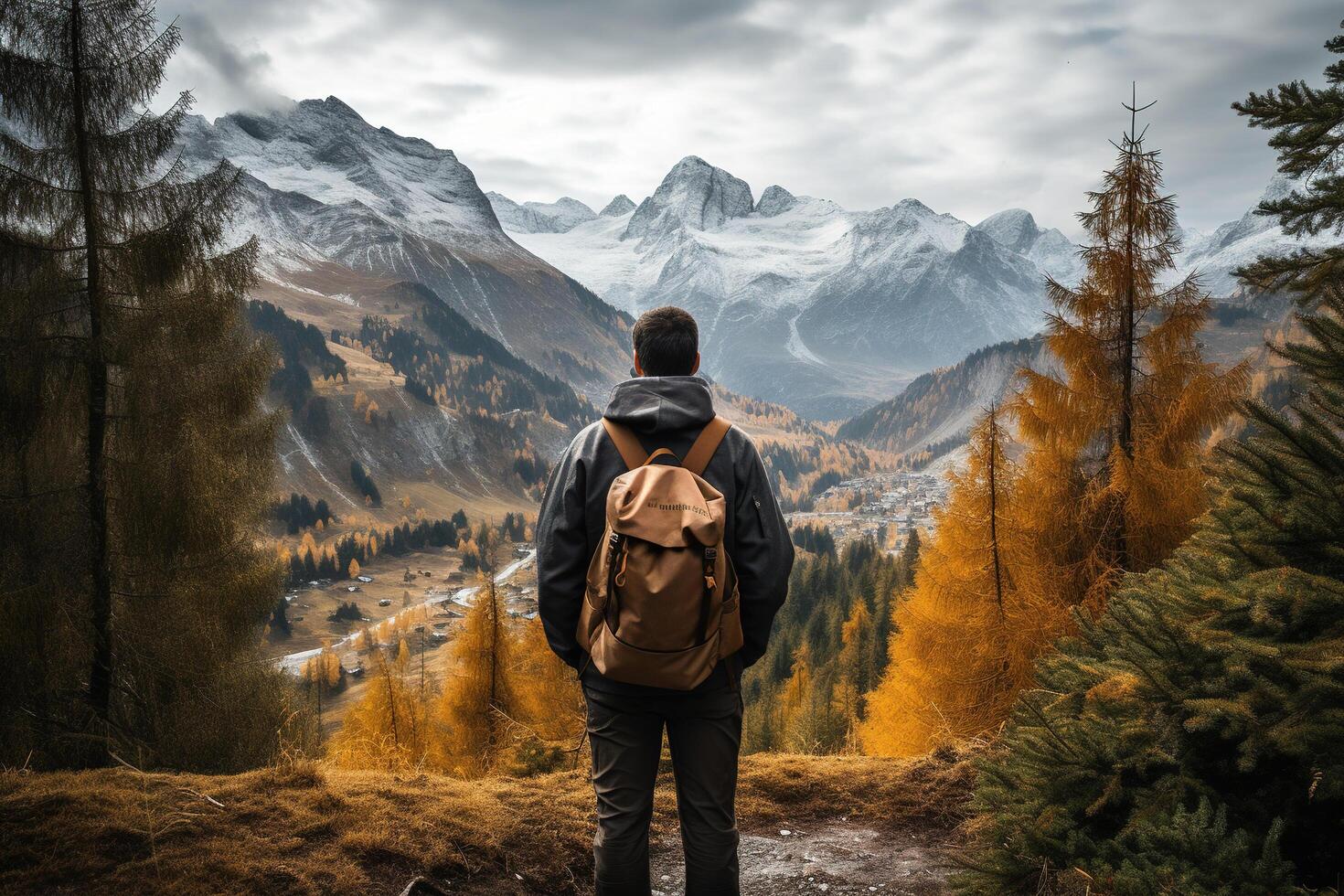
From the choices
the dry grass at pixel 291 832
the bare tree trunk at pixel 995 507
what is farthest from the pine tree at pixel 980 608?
the dry grass at pixel 291 832

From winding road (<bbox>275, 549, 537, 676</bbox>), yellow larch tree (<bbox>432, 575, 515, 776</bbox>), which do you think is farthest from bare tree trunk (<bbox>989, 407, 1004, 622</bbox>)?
winding road (<bbox>275, 549, 537, 676</bbox>)

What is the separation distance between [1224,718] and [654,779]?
9.33ft

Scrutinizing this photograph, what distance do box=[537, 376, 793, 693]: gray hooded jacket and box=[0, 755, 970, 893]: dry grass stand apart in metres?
2.45

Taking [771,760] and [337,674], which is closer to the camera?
[771,760]

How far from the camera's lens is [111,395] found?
10836 mm

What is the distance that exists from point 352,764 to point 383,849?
652 cm

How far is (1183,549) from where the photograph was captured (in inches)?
193

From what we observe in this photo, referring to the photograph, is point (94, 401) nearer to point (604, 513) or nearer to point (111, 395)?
point (111, 395)

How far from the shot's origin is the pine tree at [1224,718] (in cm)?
321

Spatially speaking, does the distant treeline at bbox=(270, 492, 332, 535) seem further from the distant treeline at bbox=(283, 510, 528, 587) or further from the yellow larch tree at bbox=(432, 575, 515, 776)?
the yellow larch tree at bbox=(432, 575, 515, 776)

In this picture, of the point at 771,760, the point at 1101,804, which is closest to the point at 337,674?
the point at 771,760

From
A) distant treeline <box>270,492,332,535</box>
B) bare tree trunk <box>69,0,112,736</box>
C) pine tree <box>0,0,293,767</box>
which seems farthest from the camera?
distant treeline <box>270,492,332,535</box>

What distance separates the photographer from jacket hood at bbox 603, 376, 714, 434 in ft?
12.4

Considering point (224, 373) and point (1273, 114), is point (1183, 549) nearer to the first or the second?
point (1273, 114)
